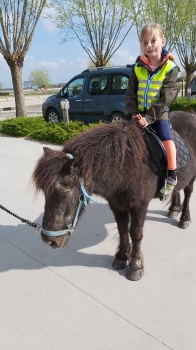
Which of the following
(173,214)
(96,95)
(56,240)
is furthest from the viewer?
(96,95)

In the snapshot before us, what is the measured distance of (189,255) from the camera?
8.87 feet

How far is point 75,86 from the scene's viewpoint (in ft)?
30.7

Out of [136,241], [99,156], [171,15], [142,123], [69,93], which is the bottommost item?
[136,241]

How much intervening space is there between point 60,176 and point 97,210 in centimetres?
210

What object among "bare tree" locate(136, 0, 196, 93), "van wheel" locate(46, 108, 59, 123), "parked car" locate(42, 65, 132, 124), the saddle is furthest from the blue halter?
"bare tree" locate(136, 0, 196, 93)

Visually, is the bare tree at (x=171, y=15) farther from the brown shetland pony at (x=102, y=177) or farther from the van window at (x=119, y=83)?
the brown shetland pony at (x=102, y=177)

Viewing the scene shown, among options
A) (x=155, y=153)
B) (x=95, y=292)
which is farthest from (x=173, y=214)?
(x=95, y=292)

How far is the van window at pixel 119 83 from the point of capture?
802cm

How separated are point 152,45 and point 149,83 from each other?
0.32 metres

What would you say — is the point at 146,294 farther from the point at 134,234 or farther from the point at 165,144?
the point at 165,144

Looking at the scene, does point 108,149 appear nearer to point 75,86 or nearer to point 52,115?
point 75,86

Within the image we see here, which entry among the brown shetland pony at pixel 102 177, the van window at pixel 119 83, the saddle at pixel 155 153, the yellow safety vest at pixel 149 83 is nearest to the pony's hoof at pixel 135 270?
the brown shetland pony at pixel 102 177

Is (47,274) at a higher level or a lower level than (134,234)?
lower

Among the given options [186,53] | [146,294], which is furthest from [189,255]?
[186,53]
